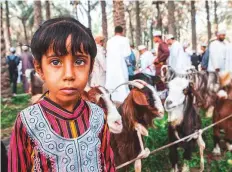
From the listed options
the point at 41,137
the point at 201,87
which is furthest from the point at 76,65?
the point at 201,87

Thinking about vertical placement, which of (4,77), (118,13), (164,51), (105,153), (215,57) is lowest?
(105,153)

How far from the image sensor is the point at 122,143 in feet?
13.0

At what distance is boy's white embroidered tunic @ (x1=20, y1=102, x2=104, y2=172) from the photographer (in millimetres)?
1585

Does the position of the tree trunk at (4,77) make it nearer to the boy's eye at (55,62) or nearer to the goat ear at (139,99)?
the goat ear at (139,99)

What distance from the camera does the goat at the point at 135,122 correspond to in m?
3.95

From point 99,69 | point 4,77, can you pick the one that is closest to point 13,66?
point 4,77

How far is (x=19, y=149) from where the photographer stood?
5.20ft

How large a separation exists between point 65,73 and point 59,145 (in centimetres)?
30

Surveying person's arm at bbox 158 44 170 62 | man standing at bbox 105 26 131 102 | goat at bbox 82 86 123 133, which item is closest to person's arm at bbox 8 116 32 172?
goat at bbox 82 86 123 133

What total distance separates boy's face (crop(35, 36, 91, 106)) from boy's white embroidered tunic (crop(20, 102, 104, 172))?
0.13 m

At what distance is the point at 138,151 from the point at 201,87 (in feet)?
12.3

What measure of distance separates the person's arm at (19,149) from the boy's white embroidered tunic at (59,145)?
3 cm

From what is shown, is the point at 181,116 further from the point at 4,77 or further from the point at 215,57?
the point at 4,77

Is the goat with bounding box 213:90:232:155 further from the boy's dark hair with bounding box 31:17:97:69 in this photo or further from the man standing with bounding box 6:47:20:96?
the man standing with bounding box 6:47:20:96
